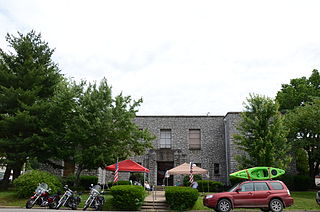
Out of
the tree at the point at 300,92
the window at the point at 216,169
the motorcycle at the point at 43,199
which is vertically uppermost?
the tree at the point at 300,92

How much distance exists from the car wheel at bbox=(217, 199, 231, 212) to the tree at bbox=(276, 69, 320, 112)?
892 inches

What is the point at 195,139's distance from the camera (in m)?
28.0

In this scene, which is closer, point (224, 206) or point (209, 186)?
point (224, 206)

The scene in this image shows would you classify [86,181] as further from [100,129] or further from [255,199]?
[255,199]

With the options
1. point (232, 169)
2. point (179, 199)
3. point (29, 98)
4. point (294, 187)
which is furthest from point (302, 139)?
point (29, 98)

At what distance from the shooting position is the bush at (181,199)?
1497cm

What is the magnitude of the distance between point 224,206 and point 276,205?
2.43 m

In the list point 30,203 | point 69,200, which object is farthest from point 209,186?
point 30,203

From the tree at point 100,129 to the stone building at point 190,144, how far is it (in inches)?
273

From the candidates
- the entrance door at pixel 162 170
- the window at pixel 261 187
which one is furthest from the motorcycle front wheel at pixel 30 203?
the entrance door at pixel 162 170

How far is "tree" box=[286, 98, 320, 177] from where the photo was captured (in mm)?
21656

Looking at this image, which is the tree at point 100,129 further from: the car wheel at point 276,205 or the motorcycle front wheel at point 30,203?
the car wheel at point 276,205

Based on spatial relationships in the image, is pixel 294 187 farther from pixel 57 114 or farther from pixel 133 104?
pixel 57 114

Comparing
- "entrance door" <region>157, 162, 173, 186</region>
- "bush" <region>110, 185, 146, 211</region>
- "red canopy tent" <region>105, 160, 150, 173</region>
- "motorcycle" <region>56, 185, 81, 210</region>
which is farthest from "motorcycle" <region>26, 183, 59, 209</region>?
"entrance door" <region>157, 162, 173, 186</region>
